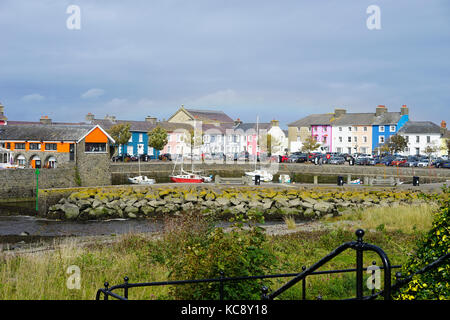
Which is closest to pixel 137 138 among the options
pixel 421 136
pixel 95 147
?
pixel 95 147

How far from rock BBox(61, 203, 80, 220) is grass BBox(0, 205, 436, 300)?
56.1 feet

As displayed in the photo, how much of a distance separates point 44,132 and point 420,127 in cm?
6313

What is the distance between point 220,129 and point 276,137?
1283cm

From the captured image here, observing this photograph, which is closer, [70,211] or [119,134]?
[70,211]

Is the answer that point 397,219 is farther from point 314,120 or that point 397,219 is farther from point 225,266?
point 314,120

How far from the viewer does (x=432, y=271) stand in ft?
17.2

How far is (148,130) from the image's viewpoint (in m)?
88.8

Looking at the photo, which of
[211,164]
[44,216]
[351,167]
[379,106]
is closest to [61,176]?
[44,216]

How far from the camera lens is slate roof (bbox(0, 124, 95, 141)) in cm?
4938

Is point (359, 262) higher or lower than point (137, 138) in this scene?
lower

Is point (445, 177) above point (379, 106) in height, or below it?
below

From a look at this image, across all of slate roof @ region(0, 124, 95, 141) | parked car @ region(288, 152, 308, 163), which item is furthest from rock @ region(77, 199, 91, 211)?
parked car @ region(288, 152, 308, 163)

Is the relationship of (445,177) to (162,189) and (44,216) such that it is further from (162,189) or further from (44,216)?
(44,216)

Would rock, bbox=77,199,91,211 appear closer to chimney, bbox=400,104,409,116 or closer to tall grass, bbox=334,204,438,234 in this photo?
tall grass, bbox=334,204,438,234
